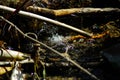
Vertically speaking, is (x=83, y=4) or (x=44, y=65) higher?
(x=83, y=4)

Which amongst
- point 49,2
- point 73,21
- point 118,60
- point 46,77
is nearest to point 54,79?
point 46,77

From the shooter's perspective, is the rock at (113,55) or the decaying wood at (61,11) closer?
the rock at (113,55)

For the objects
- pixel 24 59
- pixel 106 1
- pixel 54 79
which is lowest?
pixel 54 79

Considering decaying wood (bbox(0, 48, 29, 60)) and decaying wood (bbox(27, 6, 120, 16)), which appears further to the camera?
decaying wood (bbox(27, 6, 120, 16))

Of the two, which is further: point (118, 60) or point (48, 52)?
point (48, 52)

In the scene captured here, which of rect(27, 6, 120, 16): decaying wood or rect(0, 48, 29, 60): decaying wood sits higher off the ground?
rect(27, 6, 120, 16): decaying wood

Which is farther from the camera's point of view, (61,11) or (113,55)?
(61,11)

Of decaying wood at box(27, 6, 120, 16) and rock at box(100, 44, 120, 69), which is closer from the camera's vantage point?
rock at box(100, 44, 120, 69)

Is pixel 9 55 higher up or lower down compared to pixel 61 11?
lower down

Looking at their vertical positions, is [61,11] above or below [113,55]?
above

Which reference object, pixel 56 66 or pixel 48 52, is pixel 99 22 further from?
pixel 56 66

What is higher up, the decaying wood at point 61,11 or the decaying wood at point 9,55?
the decaying wood at point 61,11
